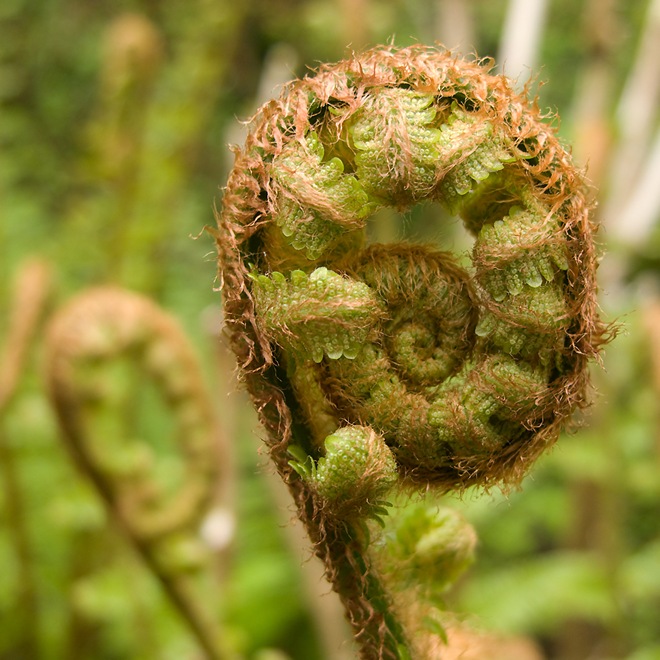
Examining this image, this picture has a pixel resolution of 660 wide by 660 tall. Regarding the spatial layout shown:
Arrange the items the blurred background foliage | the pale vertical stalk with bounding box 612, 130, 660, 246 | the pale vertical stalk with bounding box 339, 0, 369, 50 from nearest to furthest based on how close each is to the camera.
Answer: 1. the blurred background foliage
2. the pale vertical stalk with bounding box 612, 130, 660, 246
3. the pale vertical stalk with bounding box 339, 0, 369, 50

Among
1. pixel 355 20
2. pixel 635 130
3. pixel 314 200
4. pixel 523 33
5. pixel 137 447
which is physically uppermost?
pixel 355 20

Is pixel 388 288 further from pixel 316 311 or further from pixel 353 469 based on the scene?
pixel 353 469

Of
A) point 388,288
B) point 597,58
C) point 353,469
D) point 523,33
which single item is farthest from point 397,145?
point 597,58

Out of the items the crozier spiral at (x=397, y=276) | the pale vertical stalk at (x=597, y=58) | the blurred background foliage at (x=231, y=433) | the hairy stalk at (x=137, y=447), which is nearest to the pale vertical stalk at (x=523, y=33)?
the blurred background foliage at (x=231, y=433)

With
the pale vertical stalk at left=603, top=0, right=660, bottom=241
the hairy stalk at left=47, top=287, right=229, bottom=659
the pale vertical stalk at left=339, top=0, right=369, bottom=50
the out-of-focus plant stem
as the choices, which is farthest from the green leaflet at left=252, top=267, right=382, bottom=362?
the pale vertical stalk at left=603, top=0, right=660, bottom=241

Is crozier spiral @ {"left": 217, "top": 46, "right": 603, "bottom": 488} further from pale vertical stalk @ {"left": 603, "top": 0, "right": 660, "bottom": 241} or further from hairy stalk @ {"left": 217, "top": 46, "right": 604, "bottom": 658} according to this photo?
pale vertical stalk @ {"left": 603, "top": 0, "right": 660, "bottom": 241}

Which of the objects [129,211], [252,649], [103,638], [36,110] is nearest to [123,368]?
[129,211]
